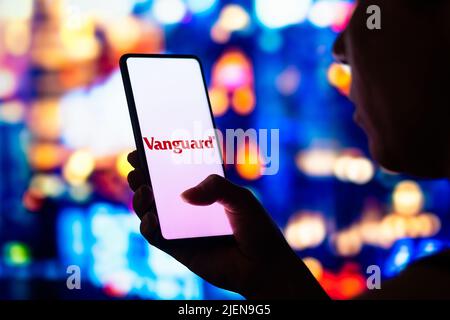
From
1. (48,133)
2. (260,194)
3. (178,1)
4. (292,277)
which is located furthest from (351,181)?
(292,277)

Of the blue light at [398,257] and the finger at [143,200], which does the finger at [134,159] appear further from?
the blue light at [398,257]

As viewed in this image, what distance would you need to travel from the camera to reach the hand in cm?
104

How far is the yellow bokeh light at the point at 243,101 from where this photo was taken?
4.19m

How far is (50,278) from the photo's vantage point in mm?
3955

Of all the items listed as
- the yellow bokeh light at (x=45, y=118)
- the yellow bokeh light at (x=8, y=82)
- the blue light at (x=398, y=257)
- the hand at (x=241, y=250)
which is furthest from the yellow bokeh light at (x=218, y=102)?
the hand at (x=241, y=250)

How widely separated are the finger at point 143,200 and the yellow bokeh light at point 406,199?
3.55 metres

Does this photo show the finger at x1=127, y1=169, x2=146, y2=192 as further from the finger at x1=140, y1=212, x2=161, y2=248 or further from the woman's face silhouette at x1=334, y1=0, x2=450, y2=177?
the woman's face silhouette at x1=334, y1=0, x2=450, y2=177

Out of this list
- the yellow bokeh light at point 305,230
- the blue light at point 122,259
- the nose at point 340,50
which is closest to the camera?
the nose at point 340,50

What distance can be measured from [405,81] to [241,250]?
0.48 metres

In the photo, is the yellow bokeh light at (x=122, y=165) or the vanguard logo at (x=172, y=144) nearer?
the vanguard logo at (x=172, y=144)

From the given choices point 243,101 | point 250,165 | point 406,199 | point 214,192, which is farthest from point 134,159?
point 406,199

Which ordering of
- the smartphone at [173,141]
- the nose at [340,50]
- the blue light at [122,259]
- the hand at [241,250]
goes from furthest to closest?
the blue light at [122,259] → the smartphone at [173,141] → the hand at [241,250] → the nose at [340,50]

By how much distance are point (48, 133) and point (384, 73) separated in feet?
11.8
